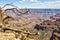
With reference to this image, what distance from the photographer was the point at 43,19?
1458 centimetres

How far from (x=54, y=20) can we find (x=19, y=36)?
12831 mm

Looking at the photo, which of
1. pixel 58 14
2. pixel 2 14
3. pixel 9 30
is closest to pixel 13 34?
pixel 9 30

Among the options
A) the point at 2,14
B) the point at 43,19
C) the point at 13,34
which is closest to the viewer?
the point at 13,34

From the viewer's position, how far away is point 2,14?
2.93 m

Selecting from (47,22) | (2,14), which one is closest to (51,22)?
(47,22)

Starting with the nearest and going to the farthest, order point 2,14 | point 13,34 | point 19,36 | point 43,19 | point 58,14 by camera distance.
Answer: point 19,36, point 13,34, point 2,14, point 43,19, point 58,14

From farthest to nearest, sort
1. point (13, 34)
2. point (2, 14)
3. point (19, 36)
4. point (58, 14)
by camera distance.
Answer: point (58, 14)
point (2, 14)
point (13, 34)
point (19, 36)

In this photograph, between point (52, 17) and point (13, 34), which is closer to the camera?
point (13, 34)

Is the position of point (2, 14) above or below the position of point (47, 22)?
above

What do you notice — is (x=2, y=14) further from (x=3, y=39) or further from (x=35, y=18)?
(x=35, y=18)

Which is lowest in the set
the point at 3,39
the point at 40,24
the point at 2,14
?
the point at 40,24

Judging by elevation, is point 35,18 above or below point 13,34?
below

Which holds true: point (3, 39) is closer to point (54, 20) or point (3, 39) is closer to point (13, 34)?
point (13, 34)

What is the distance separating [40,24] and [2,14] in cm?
1181
